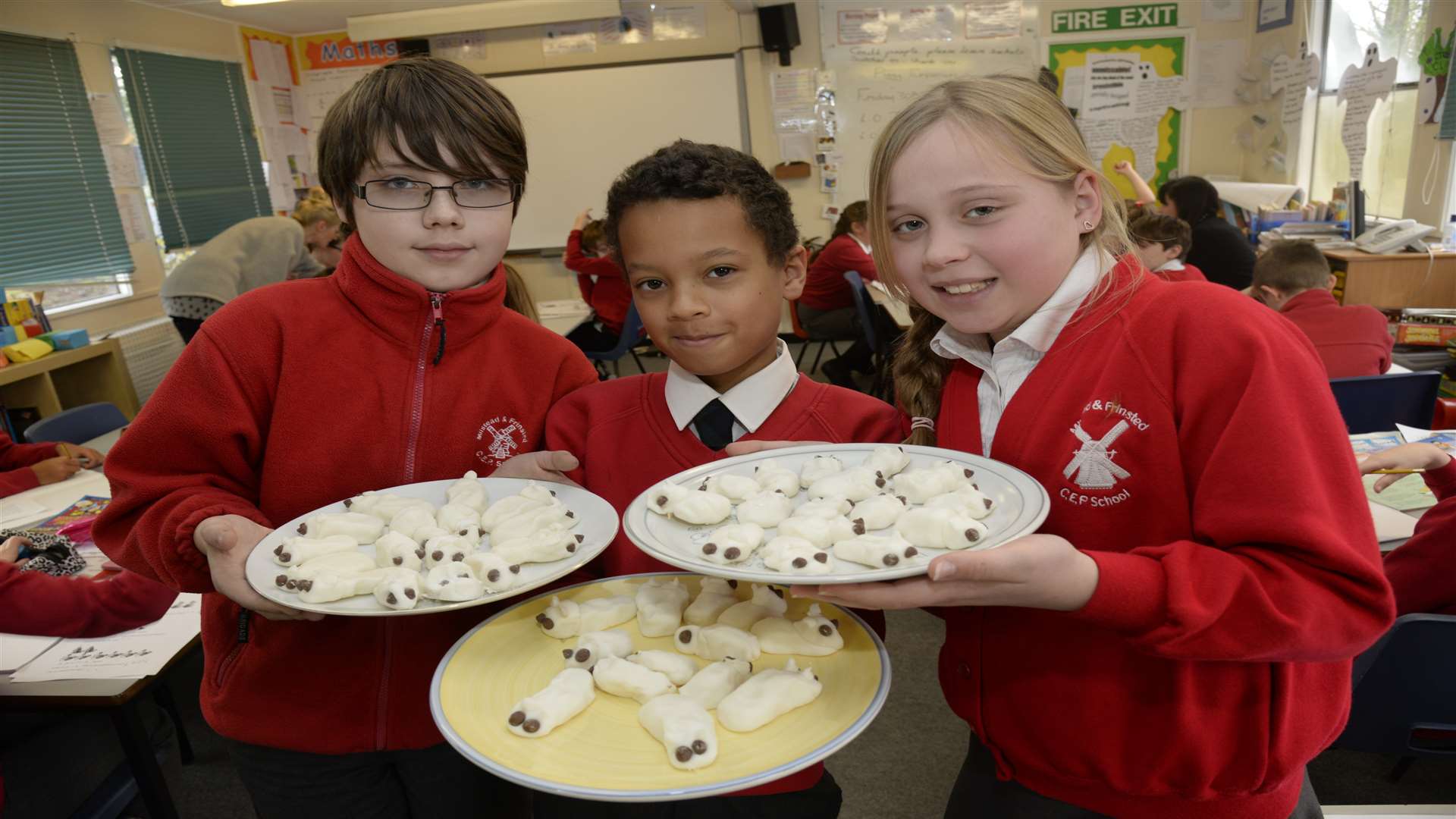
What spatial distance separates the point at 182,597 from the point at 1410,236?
499 centimetres

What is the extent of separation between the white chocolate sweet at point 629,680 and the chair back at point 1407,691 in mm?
1260

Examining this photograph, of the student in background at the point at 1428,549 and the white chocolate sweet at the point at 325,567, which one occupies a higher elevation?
the white chocolate sweet at the point at 325,567

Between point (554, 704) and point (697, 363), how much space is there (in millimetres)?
502

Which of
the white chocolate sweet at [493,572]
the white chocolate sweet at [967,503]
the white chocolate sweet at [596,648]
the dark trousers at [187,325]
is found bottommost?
the dark trousers at [187,325]

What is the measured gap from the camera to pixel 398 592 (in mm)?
876

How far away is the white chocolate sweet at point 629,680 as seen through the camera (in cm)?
87

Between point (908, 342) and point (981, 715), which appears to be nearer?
point (981, 715)

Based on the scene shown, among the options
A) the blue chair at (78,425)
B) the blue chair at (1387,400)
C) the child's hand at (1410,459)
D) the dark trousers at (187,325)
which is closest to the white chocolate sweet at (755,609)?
the child's hand at (1410,459)

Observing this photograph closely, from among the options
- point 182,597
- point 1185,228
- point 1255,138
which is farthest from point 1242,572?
point 1255,138

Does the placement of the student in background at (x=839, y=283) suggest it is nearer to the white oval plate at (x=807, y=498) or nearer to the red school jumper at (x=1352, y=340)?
the red school jumper at (x=1352, y=340)

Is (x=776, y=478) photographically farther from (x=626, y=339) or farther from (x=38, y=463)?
(x=626, y=339)

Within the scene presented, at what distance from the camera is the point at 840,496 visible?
0.98 m

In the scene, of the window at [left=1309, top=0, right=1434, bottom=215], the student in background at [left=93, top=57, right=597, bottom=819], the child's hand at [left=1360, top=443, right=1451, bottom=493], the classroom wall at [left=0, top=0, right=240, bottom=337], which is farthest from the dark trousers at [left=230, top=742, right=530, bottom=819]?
the window at [left=1309, top=0, right=1434, bottom=215]

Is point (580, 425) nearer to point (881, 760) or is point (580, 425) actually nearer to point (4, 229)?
point (881, 760)
